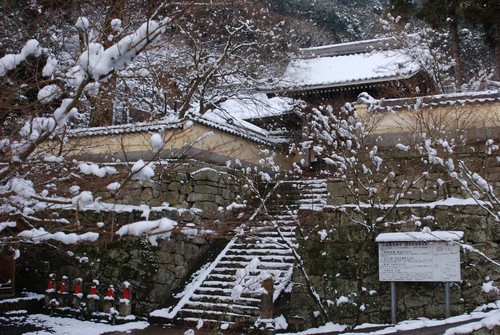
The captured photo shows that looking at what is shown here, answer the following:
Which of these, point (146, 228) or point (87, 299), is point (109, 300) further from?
point (146, 228)

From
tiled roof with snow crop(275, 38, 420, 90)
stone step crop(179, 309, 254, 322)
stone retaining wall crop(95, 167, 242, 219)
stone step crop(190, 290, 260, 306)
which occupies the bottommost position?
stone step crop(179, 309, 254, 322)

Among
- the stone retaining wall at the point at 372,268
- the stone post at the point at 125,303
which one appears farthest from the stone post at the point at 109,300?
the stone retaining wall at the point at 372,268

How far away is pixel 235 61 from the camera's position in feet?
48.8

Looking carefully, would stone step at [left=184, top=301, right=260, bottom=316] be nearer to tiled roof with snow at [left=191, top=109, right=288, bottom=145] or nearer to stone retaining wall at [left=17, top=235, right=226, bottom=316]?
stone retaining wall at [left=17, top=235, right=226, bottom=316]

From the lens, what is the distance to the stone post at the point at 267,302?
26.1ft

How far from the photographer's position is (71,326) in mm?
8664

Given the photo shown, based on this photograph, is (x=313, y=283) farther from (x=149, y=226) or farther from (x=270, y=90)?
(x=270, y=90)

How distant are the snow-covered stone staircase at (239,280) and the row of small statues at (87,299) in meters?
0.65

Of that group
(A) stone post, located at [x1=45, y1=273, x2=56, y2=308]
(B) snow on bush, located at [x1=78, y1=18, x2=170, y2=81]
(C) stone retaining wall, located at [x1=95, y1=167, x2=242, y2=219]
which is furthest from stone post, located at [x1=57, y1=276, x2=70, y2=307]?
(B) snow on bush, located at [x1=78, y1=18, x2=170, y2=81]

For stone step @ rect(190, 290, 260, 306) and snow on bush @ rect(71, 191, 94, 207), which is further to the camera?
stone step @ rect(190, 290, 260, 306)

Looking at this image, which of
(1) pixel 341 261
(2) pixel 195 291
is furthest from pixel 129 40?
(2) pixel 195 291

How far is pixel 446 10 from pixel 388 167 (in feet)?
22.4

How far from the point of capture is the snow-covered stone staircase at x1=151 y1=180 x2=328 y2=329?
8.05 metres

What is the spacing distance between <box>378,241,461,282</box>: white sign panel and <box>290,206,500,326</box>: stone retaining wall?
300 mm
